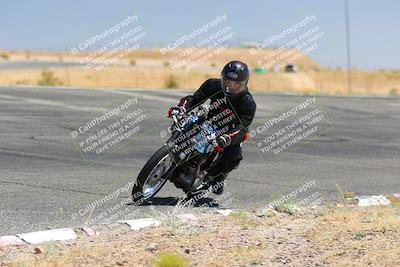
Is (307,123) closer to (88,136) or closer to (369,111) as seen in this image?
(369,111)

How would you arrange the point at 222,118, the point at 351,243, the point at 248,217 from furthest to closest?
the point at 222,118 → the point at 248,217 → the point at 351,243

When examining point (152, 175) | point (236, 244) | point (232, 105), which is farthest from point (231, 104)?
point (236, 244)

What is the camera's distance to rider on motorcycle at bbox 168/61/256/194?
28.5ft

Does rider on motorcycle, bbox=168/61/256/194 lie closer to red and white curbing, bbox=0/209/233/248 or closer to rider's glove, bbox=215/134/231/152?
rider's glove, bbox=215/134/231/152

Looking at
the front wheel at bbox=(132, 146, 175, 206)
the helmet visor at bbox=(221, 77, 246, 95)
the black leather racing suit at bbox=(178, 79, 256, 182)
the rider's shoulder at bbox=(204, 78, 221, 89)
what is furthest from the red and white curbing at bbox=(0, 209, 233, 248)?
the rider's shoulder at bbox=(204, 78, 221, 89)

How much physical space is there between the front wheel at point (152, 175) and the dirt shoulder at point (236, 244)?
871 millimetres

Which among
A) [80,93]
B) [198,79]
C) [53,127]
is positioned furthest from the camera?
[198,79]

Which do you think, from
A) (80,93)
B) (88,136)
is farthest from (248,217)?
(80,93)

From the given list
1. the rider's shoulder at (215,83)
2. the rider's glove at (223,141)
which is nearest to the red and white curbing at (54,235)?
the rider's glove at (223,141)

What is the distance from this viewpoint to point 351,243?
21.6 feet

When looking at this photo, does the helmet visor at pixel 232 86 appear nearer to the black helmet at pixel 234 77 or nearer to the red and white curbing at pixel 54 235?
the black helmet at pixel 234 77

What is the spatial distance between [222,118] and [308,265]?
3.42 meters

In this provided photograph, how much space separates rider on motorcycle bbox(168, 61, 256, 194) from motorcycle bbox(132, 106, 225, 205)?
0.13m

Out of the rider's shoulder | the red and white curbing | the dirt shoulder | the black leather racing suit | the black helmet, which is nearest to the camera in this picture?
the dirt shoulder
